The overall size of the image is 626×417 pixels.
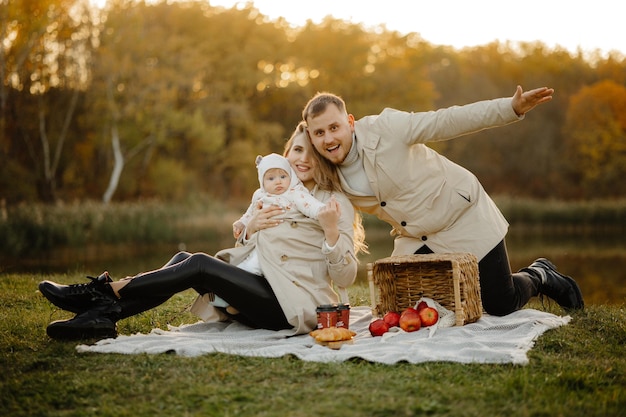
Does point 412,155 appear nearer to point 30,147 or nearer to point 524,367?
point 524,367

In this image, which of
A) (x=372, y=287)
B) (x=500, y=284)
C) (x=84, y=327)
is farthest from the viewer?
(x=500, y=284)

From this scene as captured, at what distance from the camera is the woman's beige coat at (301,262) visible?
3.76 metres

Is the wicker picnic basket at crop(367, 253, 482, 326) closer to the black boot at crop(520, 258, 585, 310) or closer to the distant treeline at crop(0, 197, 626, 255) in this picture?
the black boot at crop(520, 258, 585, 310)

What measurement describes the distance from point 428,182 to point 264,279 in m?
1.15

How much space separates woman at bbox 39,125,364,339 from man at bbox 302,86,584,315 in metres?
0.20

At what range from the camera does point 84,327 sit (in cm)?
362

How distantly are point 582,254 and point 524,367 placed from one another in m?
9.14

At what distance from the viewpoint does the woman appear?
367cm

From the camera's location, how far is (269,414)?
8.24 ft

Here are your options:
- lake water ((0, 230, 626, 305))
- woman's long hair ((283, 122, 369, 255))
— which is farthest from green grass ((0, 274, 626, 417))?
lake water ((0, 230, 626, 305))

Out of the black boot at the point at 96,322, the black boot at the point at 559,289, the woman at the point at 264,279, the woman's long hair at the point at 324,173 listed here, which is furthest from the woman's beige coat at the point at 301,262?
the black boot at the point at 559,289

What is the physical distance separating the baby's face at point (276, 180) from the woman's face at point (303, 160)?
0.42 ft

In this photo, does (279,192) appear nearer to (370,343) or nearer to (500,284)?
(370,343)

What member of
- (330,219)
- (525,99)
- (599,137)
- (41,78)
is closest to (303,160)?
(330,219)
